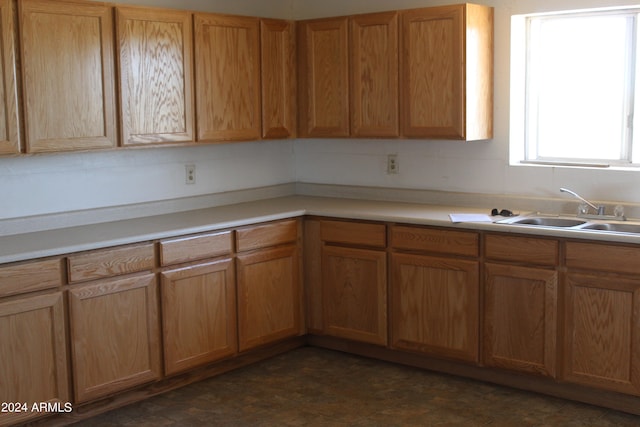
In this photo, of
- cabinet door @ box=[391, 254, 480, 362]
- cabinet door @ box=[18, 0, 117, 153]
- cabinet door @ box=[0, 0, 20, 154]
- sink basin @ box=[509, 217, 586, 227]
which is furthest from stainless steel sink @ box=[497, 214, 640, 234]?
cabinet door @ box=[0, 0, 20, 154]

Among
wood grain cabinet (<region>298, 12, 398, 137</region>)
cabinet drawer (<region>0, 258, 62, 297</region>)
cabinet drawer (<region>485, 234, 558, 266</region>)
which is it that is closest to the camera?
cabinet drawer (<region>0, 258, 62, 297</region>)

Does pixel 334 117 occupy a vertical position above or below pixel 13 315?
above

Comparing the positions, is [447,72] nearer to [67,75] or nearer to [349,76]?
[349,76]

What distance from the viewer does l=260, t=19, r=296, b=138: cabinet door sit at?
16.4 feet

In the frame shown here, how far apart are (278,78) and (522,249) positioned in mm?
1914

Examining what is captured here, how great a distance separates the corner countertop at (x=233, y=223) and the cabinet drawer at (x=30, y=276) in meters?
0.04

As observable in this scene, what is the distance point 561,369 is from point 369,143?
6.41 ft

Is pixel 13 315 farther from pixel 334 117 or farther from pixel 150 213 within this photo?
pixel 334 117

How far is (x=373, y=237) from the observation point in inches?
181

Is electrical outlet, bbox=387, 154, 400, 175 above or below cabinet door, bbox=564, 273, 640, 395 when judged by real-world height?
above

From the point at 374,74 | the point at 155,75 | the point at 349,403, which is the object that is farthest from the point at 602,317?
the point at 155,75

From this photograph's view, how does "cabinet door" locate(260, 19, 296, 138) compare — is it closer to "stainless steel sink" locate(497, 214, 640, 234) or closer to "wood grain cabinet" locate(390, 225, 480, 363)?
"wood grain cabinet" locate(390, 225, 480, 363)

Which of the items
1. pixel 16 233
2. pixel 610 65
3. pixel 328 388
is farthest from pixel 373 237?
pixel 16 233

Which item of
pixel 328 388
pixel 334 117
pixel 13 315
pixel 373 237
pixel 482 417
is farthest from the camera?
pixel 334 117
